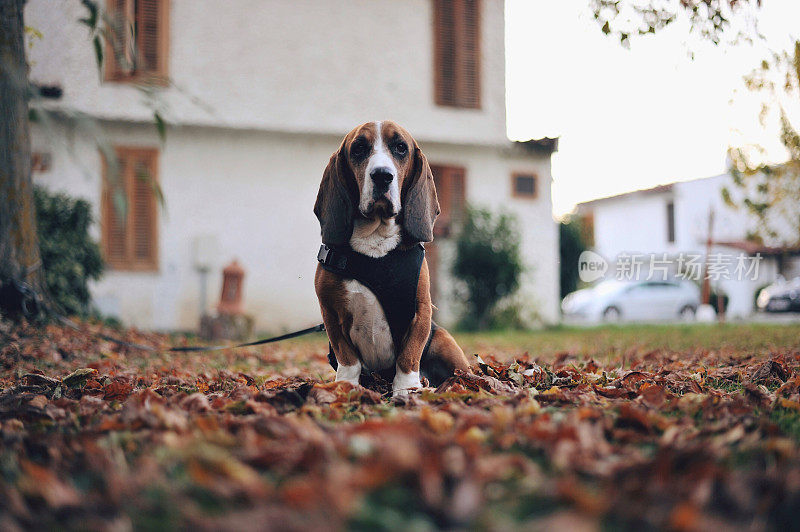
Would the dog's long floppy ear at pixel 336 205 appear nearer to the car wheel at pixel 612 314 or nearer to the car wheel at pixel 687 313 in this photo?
the car wheel at pixel 612 314

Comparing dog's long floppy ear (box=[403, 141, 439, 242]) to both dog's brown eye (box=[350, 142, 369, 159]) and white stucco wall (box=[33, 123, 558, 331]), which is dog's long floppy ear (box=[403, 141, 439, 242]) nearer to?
dog's brown eye (box=[350, 142, 369, 159])

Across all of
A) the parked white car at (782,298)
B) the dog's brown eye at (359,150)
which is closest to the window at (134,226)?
the dog's brown eye at (359,150)

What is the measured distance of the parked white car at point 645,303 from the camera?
25.6 meters

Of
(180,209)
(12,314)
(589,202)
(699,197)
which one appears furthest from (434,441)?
(589,202)

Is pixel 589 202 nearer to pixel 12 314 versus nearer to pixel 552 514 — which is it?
pixel 12 314

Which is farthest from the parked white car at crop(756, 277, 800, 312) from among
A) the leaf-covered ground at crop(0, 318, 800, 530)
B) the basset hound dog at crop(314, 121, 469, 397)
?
the basset hound dog at crop(314, 121, 469, 397)

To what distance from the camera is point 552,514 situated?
1.58m

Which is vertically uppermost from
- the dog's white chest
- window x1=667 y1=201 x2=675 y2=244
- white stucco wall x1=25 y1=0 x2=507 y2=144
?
Result: white stucco wall x1=25 y1=0 x2=507 y2=144

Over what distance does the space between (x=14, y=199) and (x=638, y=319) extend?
2279 centimetres

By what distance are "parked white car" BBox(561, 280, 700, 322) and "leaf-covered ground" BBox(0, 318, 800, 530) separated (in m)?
23.0

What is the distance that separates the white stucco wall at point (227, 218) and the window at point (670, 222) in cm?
2335

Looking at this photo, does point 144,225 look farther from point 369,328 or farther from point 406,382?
point 406,382

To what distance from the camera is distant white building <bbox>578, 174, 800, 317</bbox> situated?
32.2m

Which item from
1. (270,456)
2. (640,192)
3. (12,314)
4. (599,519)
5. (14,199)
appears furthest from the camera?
(640,192)
